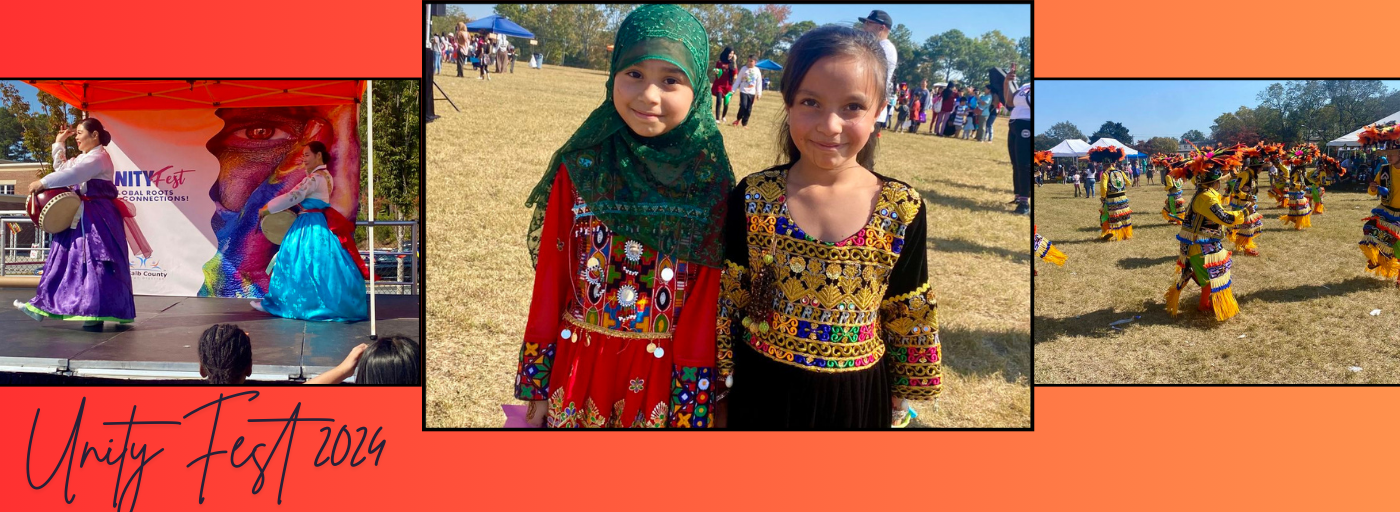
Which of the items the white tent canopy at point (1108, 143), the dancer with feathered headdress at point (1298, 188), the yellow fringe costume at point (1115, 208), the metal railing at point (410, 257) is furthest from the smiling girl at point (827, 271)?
the dancer with feathered headdress at point (1298, 188)

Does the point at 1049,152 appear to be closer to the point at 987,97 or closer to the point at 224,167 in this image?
the point at 224,167

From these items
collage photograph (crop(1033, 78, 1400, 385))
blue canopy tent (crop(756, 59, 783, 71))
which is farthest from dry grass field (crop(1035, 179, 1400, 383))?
blue canopy tent (crop(756, 59, 783, 71))

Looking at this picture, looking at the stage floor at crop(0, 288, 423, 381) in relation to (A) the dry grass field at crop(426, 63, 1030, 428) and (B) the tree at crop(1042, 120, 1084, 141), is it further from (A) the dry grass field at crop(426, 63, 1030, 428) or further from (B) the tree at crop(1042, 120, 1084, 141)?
(B) the tree at crop(1042, 120, 1084, 141)

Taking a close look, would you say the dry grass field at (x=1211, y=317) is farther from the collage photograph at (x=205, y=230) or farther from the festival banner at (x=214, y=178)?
the festival banner at (x=214, y=178)

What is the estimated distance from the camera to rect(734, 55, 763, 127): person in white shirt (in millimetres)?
14502

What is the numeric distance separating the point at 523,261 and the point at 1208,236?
5759 millimetres

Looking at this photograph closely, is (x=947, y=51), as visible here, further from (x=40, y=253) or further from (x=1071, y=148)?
Result: (x=40, y=253)

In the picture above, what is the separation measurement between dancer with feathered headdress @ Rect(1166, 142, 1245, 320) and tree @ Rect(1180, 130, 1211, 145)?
882 mm

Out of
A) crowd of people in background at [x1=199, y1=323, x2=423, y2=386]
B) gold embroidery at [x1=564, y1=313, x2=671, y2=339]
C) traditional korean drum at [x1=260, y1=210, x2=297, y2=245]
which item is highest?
traditional korean drum at [x1=260, y1=210, x2=297, y2=245]

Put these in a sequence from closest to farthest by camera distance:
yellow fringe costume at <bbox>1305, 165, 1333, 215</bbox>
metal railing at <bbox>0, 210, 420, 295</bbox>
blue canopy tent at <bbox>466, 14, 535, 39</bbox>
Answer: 1. metal railing at <bbox>0, 210, 420, 295</bbox>
2. yellow fringe costume at <bbox>1305, 165, 1333, 215</bbox>
3. blue canopy tent at <bbox>466, 14, 535, 39</bbox>

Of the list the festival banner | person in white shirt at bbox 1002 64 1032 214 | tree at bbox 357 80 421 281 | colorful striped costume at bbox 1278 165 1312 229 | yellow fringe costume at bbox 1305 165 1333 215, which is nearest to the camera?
tree at bbox 357 80 421 281

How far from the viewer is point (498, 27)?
17328 mm

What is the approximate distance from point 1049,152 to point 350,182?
491 centimetres

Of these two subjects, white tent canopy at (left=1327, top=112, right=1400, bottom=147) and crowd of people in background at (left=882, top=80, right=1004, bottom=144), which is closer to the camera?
white tent canopy at (left=1327, top=112, right=1400, bottom=147)
